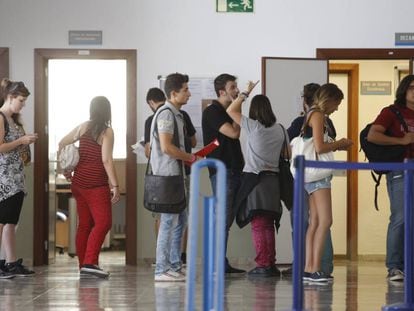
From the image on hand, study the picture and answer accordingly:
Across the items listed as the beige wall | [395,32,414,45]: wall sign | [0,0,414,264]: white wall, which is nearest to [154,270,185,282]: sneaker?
[0,0,414,264]: white wall

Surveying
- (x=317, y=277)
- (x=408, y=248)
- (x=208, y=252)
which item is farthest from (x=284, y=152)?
(x=208, y=252)

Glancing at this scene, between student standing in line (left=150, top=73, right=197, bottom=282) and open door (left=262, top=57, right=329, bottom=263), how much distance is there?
1.84m

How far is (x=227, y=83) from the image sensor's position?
7695mm

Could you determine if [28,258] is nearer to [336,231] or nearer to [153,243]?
[153,243]

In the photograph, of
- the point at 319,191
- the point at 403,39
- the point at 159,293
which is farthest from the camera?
the point at 403,39

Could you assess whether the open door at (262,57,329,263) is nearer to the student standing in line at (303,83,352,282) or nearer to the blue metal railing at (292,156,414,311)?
the student standing in line at (303,83,352,282)

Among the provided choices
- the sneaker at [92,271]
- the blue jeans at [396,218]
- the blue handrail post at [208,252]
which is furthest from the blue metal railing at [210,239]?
the sneaker at [92,271]

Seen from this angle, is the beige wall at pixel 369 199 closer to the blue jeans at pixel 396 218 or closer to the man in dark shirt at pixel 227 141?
the man in dark shirt at pixel 227 141

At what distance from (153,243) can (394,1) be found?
3219mm

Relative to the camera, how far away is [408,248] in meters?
5.28

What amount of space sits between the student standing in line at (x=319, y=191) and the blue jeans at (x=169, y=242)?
3.19ft

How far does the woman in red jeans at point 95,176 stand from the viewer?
751cm

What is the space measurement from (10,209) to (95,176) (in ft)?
2.31

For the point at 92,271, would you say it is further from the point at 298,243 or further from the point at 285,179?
the point at 298,243
